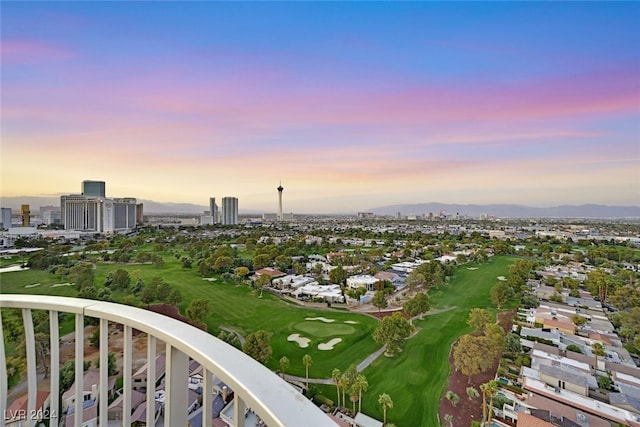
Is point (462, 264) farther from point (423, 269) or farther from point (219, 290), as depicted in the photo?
point (219, 290)

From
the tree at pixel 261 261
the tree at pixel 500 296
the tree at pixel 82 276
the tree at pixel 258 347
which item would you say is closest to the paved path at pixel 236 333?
the tree at pixel 258 347

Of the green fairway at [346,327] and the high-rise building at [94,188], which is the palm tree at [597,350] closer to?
the green fairway at [346,327]

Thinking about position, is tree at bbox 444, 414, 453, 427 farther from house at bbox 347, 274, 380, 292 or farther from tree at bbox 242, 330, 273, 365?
house at bbox 347, 274, 380, 292

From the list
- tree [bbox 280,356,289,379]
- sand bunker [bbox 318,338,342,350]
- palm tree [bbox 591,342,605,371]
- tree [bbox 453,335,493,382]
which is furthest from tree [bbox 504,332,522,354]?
tree [bbox 280,356,289,379]

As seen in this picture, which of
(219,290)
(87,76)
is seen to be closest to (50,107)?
(87,76)

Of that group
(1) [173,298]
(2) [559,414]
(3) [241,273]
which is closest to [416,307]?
(2) [559,414]

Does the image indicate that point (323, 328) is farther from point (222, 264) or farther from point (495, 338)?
point (222, 264)
